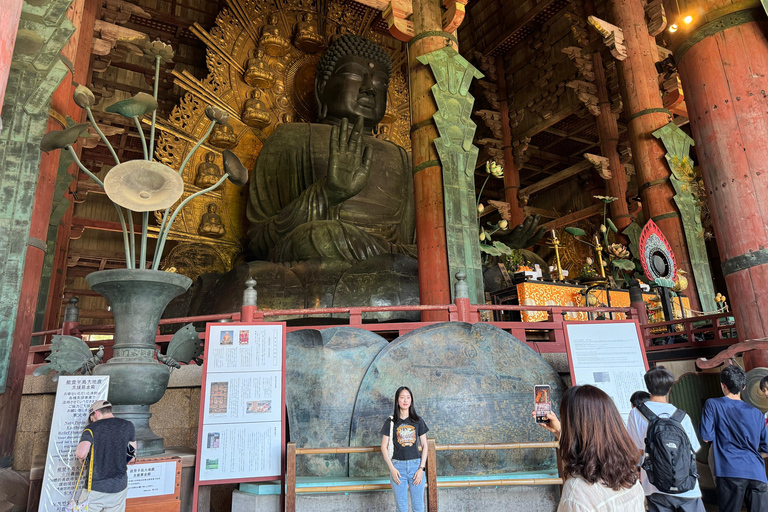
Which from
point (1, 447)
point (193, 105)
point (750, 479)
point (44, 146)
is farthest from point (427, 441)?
point (193, 105)

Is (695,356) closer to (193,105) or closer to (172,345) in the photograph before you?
(172,345)

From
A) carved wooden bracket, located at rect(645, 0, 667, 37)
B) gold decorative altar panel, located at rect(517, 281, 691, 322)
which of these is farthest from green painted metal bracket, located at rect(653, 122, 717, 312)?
carved wooden bracket, located at rect(645, 0, 667, 37)

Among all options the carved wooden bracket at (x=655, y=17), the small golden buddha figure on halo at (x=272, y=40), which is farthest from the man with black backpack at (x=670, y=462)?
the small golden buddha figure on halo at (x=272, y=40)

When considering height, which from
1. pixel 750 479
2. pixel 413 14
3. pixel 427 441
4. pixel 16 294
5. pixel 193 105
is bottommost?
pixel 750 479

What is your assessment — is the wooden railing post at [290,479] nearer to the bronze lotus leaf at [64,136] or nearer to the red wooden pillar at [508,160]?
the bronze lotus leaf at [64,136]

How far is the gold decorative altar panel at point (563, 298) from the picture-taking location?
3979 millimetres

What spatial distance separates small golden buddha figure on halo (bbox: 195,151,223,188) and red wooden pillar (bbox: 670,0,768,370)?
474cm

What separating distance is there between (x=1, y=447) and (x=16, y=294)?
2.54 feet

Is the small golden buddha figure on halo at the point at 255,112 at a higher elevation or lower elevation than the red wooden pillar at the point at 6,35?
higher

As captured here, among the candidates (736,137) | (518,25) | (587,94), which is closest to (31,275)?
(736,137)

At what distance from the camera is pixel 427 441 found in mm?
2264

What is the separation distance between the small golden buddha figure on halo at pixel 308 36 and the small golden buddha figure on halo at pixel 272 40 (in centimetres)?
21

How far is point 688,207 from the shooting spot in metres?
5.29

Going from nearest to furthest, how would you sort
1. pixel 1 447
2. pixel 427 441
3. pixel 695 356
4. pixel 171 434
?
pixel 427 441 → pixel 1 447 → pixel 171 434 → pixel 695 356
